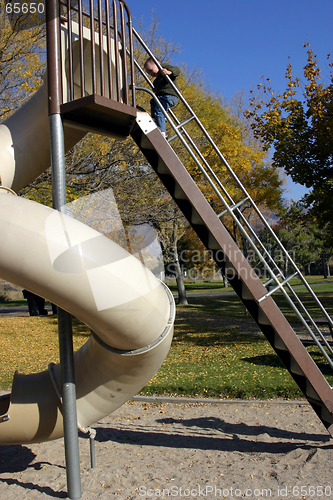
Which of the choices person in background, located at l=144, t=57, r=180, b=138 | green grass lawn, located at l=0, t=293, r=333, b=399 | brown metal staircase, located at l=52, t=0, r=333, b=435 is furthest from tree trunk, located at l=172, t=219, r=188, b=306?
brown metal staircase, located at l=52, t=0, r=333, b=435

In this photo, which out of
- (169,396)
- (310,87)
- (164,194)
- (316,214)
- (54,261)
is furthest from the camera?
(164,194)

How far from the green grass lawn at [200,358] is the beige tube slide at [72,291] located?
4335mm

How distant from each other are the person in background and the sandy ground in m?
4.20

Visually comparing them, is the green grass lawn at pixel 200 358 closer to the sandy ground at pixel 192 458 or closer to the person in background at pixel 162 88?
A: the sandy ground at pixel 192 458

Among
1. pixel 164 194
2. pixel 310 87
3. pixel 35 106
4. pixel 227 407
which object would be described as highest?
pixel 310 87

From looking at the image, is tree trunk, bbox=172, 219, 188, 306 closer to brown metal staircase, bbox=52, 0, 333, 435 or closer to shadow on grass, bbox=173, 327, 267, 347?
shadow on grass, bbox=173, 327, 267, 347

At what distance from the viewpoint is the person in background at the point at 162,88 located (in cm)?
536

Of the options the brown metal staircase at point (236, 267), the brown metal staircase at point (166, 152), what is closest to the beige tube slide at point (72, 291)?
the brown metal staircase at point (166, 152)

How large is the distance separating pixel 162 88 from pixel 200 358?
26.6 ft

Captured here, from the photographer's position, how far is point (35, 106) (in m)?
4.70

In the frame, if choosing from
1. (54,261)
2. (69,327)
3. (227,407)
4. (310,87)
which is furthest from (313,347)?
(54,261)

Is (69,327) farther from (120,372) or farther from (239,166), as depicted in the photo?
(239,166)

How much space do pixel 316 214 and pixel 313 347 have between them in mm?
5171

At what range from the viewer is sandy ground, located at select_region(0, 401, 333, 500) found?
4648 mm
